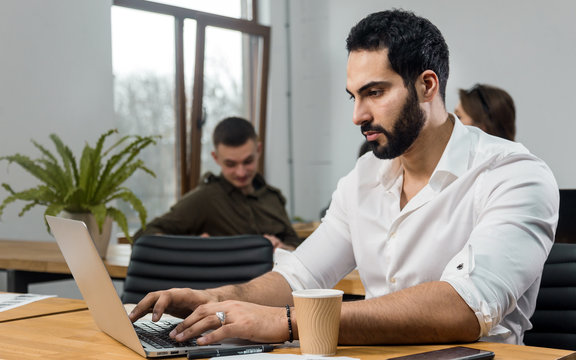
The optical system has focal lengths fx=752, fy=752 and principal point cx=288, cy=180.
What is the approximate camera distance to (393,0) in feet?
20.9

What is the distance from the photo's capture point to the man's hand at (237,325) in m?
1.31

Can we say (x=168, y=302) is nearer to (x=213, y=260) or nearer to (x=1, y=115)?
(x=213, y=260)

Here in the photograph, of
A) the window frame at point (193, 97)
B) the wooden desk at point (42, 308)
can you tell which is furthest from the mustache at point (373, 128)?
the window frame at point (193, 97)

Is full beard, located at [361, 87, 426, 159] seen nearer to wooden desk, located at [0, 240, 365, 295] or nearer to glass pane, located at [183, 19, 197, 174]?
wooden desk, located at [0, 240, 365, 295]

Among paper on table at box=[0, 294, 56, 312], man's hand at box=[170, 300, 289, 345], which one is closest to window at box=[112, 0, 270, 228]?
paper on table at box=[0, 294, 56, 312]

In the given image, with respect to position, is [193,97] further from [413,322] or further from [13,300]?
[413,322]

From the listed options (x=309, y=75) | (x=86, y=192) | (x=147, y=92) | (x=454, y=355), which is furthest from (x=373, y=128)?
(x=309, y=75)

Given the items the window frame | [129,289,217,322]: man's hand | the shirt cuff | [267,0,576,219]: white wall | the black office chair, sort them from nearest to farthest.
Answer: [129,289,217,322]: man's hand, the shirt cuff, the black office chair, [267,0,576,219]: white wall, the window frame

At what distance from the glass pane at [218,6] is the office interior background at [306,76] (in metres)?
0.24

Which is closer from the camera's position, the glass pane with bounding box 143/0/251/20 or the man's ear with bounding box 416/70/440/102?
the man's ear with bounding box 416/70/440/102

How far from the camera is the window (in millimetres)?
5453

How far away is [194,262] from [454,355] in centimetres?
144

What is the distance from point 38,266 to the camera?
9.90 feet

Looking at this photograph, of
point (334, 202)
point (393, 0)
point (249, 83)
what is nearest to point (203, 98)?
point (249, 83)
